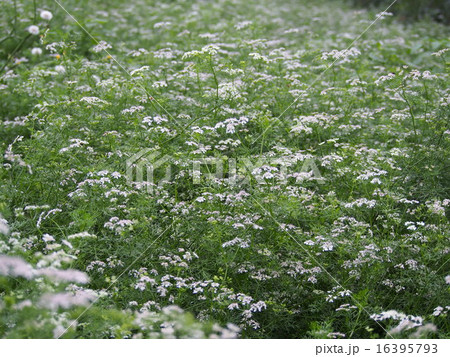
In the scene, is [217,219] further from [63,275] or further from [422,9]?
[422,9]

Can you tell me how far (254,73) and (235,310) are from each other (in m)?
3.29

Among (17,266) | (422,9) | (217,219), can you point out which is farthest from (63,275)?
(422,9)

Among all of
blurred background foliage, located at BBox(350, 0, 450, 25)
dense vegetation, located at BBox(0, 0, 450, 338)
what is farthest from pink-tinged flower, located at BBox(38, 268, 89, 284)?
blurred background foliage, located at BBox(350, 0, 450, 25)

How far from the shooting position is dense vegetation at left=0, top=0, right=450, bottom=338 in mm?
3102

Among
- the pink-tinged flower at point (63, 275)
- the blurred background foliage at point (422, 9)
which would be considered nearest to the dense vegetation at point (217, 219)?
the pink-tinged flower at point (63, 275)

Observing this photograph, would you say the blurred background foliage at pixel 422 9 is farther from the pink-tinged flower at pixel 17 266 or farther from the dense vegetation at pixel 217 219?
the pink-tinged flower at pixel 17 266

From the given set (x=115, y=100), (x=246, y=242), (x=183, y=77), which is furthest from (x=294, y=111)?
(x=246, y=242)

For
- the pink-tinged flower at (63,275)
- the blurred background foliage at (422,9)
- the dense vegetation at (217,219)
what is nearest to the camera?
the pink-tinged flower at (63,275)

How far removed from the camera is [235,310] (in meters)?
3.60

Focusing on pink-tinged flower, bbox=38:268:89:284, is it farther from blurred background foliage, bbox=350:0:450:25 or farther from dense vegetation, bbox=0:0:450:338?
blurred background foliage, bbox=350:0:450:25

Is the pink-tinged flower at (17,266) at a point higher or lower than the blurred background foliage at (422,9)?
lower

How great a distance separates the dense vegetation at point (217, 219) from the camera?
3.10 m

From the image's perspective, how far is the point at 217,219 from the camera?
12.6 feet

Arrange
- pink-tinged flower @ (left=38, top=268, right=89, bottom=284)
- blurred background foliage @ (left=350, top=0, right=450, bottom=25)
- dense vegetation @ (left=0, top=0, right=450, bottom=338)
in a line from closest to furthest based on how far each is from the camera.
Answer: pink-tinged flower @ (left=38, top=268, right=89, bottom=284)
dense vegetation @ (left=0, top=0, right=450, bottom=338)
blurred background foliage @ (left=350, top=0, right=450, bottom=25)
